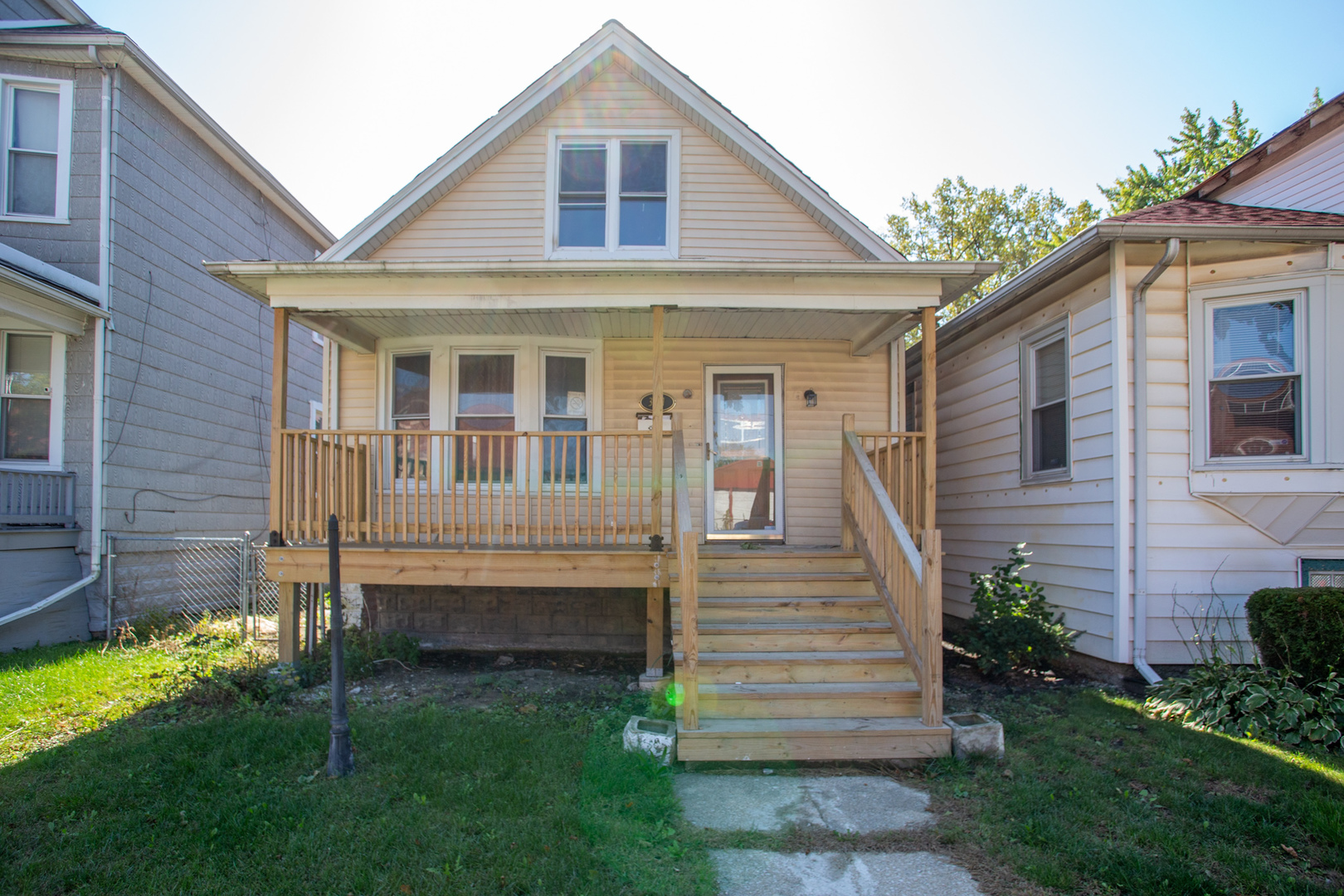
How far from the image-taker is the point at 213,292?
10.5 m

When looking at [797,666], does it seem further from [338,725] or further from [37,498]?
[37,498]

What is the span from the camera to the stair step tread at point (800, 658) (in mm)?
5320

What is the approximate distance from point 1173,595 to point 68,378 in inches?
433

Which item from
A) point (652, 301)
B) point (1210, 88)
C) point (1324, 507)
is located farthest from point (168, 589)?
point (1210, 88)

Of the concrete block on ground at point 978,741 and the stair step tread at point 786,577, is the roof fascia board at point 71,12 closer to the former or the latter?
the stair step tread at point 786,577

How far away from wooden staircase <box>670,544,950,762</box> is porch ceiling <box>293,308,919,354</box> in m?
2.35

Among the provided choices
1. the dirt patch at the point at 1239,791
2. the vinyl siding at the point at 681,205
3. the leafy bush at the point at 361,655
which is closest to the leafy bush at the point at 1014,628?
the dirt patch at the point at 1239,791

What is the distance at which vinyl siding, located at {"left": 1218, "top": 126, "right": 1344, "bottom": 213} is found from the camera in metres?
7.33

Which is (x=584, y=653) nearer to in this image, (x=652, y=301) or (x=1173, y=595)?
(x=652, y=301)

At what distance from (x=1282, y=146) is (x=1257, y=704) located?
20.3ft

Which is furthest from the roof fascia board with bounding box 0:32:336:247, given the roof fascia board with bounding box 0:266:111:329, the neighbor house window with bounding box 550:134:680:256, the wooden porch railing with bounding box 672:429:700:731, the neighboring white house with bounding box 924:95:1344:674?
the neighboring white house with bounding box 924:95:1344:674

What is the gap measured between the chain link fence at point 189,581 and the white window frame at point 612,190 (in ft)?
15.6

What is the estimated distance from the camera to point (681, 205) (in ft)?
27.8

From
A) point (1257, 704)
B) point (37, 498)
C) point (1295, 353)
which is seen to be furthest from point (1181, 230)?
point (37, 498)
